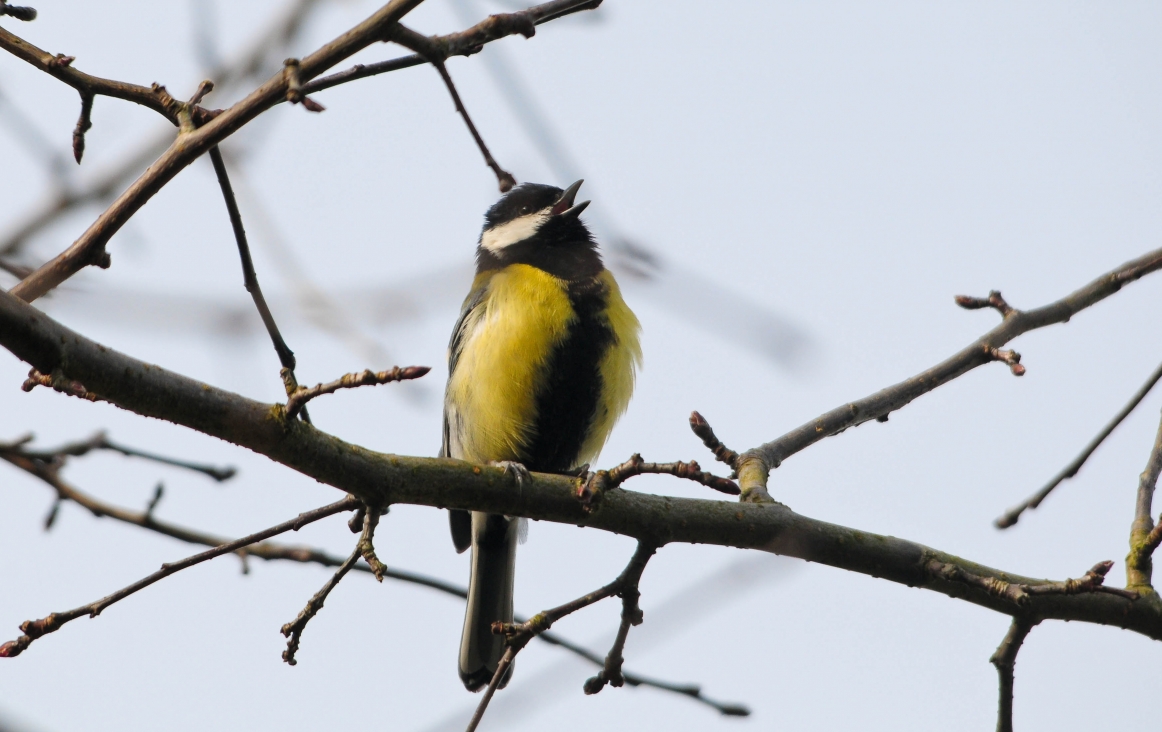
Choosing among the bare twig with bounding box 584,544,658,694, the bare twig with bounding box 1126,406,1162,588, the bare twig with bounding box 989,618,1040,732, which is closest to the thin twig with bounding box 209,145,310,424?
the bare twig with bounding box 584,544,658,694

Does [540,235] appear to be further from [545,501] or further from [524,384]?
[545,501]

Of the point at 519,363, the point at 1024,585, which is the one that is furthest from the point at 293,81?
the point at 519,363

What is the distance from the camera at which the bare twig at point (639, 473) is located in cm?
279

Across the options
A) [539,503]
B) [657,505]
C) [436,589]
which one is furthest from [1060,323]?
[436,589]

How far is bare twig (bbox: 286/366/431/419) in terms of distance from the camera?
2.38 meters

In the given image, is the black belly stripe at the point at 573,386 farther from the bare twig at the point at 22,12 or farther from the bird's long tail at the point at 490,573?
the bare twig at the point at 22,12

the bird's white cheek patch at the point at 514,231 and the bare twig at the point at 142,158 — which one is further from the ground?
the bird's white cheek patch at the point at 514,231

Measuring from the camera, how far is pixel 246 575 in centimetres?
370

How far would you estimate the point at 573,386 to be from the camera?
16.0ft

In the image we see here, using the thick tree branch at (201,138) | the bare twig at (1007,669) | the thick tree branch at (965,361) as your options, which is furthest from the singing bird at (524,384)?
the thick tree branch at (201,138)

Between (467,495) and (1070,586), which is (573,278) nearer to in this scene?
(467,495)

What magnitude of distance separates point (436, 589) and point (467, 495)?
94 centimetres

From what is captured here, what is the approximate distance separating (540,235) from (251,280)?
3.37 m

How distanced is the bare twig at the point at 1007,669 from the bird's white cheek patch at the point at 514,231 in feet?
11.2
